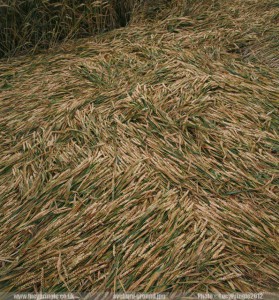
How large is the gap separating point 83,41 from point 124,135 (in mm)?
1204

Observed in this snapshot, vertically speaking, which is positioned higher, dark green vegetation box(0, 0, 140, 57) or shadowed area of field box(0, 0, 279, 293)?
dark green vegetation box(0, 0, 140, 57)

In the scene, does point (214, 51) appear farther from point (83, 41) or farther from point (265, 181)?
point (265, 181)

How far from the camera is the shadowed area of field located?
5.41ft

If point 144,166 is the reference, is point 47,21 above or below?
above

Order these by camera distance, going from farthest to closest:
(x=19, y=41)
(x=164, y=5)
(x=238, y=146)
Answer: (x=164, y=5)
(x=19, y=41)
(x=238, y=146)

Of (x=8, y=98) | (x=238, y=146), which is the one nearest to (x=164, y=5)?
(x=8, y=98)

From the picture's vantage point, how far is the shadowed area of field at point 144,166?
64.9 inches

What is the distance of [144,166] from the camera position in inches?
78.6

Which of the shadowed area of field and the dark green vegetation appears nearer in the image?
→ the shadowed area of field

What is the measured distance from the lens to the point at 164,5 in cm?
337

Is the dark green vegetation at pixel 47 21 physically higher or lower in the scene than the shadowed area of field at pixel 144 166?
higher

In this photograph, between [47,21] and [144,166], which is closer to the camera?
[144,166]

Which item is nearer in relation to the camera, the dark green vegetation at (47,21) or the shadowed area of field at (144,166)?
the shadowed area of field at (144,166)

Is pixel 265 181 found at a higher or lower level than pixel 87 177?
lower
